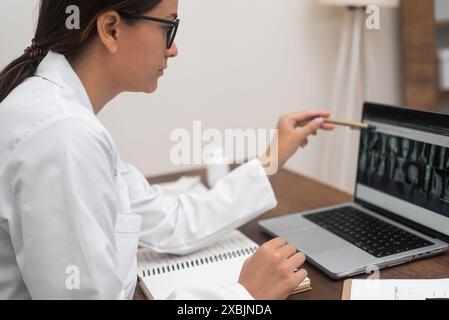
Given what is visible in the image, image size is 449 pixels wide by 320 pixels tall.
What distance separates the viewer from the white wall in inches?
66.0

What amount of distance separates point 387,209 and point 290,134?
29cm

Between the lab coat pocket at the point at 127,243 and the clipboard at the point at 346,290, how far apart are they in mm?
362

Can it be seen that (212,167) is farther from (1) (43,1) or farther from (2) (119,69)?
(1) (43,1)

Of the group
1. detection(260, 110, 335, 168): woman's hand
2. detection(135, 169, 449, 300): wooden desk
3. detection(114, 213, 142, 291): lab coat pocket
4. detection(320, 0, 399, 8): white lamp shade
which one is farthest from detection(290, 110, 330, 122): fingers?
detection(320, 0, 399, 8): white lamp shade

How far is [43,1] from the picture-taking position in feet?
2.82

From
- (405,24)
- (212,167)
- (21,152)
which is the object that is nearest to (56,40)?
(21,152)

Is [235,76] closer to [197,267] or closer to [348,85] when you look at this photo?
[348,85]

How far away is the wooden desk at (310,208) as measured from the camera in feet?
2.75

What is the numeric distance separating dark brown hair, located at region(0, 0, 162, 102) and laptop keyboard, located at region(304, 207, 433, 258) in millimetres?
602

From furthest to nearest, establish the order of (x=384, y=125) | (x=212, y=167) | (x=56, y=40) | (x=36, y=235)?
(x=212, y=167), (x=384, y=125), (x=56, y=40), (x=36, y=235)

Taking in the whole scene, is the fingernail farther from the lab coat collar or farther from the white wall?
the white wall

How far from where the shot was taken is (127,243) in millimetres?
859

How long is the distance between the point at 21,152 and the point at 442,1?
2.10 m

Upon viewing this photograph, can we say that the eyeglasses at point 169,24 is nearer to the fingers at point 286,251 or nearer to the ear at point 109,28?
the ear at point 109,28
